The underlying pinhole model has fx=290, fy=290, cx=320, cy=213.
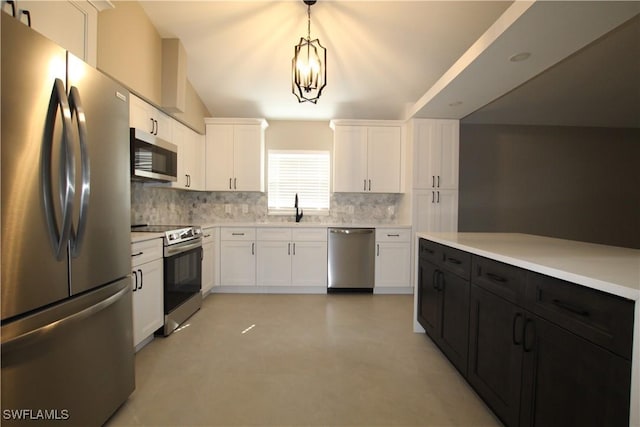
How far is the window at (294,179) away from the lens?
4.59m

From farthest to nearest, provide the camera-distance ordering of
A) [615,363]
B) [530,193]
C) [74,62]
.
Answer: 1. [530,193]
2. [74,62]
3. [615,363]

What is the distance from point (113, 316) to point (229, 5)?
290 centimetres

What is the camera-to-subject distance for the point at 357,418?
1.62 meters

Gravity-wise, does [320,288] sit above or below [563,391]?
below

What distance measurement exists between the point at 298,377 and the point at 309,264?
2035mm

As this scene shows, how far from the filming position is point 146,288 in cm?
235

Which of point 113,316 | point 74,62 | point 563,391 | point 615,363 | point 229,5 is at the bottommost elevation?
point 563,391

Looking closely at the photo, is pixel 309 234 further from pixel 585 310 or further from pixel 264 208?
pixel 585 310

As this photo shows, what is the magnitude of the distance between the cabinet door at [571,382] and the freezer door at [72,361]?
6.54ft

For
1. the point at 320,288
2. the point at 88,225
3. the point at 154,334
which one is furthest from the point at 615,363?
the point at 320,288

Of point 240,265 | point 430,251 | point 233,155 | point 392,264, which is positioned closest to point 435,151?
point 392,264

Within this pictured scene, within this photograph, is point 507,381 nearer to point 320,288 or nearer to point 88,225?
point 88,225

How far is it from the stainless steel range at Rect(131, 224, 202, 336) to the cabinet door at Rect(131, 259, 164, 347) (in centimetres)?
8

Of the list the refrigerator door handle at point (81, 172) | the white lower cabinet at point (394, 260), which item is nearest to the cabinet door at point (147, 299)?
the refrigerator door handle at point (81, 172)
